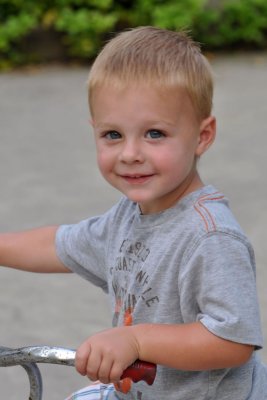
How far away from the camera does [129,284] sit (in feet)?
7.06

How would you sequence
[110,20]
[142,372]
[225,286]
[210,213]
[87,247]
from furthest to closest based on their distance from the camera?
1. [110,20]
2. [87,247]
3. [210,213]
4. [225,286]
5. [142,372]

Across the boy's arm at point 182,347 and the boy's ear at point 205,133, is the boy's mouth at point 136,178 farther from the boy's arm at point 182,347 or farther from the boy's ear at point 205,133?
the boy's arm at point 182,347

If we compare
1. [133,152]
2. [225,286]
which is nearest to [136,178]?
[133,152]

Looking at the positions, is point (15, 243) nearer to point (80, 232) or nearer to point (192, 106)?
point (80, 232)

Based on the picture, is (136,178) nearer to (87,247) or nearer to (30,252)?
(87,247)

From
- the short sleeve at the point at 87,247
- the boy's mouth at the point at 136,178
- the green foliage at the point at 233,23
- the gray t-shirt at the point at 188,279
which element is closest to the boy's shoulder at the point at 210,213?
the gray t-shirt at the point at 188,279

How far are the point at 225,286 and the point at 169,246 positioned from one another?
192mm

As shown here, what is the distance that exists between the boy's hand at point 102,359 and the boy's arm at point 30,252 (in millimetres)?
607

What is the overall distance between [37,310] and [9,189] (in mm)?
1533

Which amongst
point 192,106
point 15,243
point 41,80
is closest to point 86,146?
point 41,80

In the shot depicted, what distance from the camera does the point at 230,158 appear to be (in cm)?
612

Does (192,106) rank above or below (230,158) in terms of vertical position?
above

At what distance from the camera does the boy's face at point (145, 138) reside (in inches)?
78.0

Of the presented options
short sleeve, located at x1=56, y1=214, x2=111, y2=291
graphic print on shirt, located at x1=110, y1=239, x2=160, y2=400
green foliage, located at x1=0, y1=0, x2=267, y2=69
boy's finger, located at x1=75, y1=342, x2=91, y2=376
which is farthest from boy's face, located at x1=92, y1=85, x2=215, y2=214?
green foliage, located at x1=0, y1=0, x2=267, y2=69
